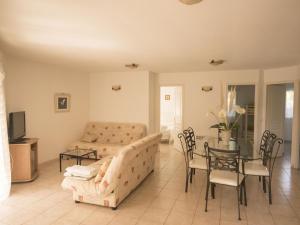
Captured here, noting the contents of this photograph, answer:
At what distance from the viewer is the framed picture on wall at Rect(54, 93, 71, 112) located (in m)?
5.34

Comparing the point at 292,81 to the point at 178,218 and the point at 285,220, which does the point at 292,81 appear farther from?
the point at 178,218

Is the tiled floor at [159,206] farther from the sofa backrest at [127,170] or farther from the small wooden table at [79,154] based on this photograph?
the small wooden table at [79,154]

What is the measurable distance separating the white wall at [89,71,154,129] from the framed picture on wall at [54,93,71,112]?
3.21 ft

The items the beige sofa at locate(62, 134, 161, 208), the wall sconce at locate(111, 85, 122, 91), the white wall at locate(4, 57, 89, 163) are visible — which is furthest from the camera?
the wall sconce at locate(111, 85, 122, 91)

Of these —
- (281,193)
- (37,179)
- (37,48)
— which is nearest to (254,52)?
(281,193)

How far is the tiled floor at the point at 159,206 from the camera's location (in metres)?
2.71

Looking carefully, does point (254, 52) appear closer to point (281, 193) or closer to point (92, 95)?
point (281, 193)

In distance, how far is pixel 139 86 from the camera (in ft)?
20.1

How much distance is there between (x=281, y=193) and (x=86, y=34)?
376 centimetres

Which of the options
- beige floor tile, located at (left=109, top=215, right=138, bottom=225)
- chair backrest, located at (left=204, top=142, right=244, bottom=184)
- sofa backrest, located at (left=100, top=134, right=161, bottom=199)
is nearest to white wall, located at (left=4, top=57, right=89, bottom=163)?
sofa backrest, located at (left=100, top=134, right=161, bottom=199)

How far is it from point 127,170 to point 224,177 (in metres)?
1.34

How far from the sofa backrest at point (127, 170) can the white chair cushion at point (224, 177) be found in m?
1.09

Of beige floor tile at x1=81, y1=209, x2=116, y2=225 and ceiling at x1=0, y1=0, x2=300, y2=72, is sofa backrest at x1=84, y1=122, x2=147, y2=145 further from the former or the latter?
beige floor tile at x1=81, y1=209, x2=116, y2=225

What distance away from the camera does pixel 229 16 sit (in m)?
2.20
